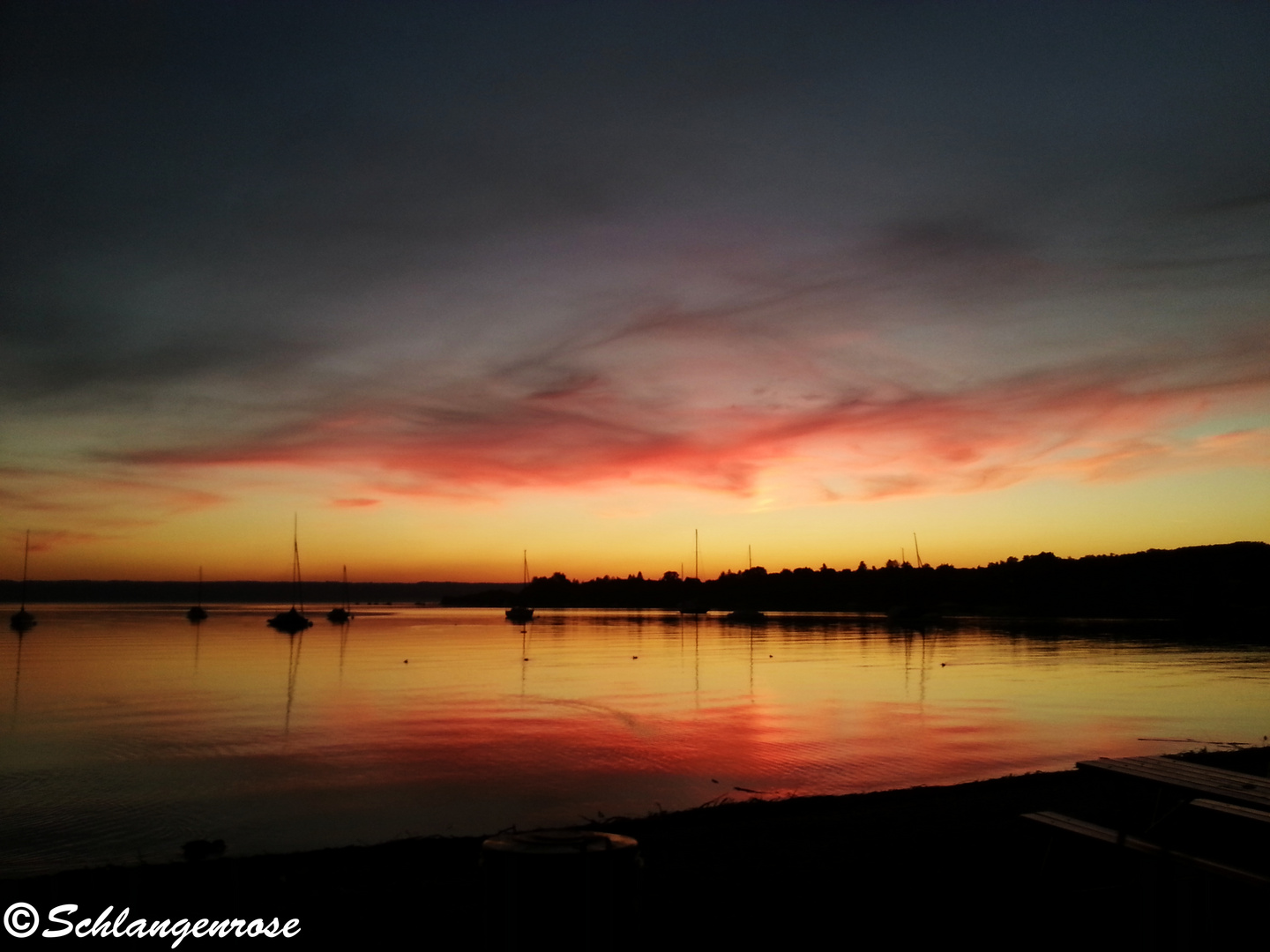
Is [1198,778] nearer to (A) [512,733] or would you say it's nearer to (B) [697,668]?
(A) [512,733]

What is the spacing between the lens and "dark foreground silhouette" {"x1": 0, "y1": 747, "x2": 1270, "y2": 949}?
701 cm

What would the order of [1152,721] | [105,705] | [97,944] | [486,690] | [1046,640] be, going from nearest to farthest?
[97,944] → [1152,721] → [105,705] → [486,690] → [1046,640]

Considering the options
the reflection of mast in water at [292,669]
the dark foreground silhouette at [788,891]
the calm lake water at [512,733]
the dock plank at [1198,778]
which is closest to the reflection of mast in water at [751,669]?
the calm lake water at [512,733]

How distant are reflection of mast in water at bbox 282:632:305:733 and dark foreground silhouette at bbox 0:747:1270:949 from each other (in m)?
22.7

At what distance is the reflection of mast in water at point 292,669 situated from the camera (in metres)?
34.6

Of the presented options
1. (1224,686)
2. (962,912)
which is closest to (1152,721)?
(1224,686)

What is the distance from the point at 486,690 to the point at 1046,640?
58.4 metres

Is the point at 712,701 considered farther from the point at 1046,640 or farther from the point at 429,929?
the point at 1046,640

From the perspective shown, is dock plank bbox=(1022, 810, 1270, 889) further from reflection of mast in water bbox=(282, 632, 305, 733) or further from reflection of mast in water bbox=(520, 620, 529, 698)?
reflection of mast in water bbox=(520, 620, 529, 698)

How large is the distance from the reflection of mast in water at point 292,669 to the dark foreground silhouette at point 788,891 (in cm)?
2271

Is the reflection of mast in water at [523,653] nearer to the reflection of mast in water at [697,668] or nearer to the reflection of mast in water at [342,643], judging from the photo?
the reflection of mast in water at [697,668]

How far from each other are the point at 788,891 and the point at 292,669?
5631cm

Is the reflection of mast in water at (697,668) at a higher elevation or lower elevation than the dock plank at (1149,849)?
lower

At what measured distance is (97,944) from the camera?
8.25m
